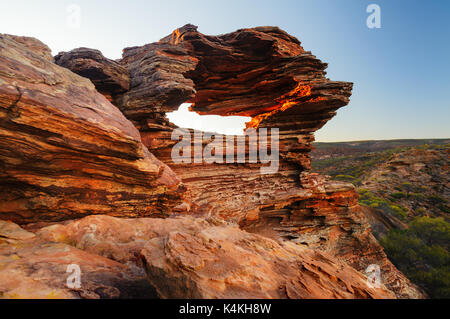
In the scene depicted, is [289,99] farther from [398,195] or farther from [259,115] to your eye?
[398,195]

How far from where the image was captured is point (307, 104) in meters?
16.4

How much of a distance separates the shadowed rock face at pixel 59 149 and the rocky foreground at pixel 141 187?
0.04 metres

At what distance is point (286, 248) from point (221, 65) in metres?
14.7

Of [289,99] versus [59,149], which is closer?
[59,149]

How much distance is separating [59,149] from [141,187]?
Result: 9.66 feet

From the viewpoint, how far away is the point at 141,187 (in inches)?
310

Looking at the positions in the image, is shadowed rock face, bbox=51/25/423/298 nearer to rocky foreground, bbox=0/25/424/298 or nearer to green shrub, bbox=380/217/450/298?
rocky foreground, bbox=0/25/424/298

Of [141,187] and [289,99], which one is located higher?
[289,99]

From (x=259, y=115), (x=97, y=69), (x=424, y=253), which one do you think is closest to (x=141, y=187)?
(x=97, y=69)

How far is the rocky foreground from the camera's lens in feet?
11.7

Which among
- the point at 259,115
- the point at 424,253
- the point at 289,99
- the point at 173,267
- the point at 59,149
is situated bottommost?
the point at 424,253

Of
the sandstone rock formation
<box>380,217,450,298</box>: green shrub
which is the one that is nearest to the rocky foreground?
the sandstone rock formation

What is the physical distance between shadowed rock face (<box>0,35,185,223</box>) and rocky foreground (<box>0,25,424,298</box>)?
0.04 meters
